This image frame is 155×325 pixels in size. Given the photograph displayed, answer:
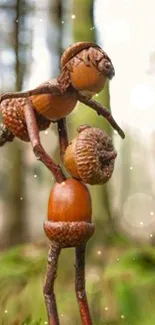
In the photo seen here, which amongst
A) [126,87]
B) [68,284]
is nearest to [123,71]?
[126,87]

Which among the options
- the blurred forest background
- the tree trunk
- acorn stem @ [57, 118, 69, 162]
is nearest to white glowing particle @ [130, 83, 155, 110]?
the blurred forest background

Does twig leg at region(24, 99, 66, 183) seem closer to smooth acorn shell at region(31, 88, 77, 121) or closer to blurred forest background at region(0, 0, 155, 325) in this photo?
smooth acorn shell at region(31, 88, 77, 121)

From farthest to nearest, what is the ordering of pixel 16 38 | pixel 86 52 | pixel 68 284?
pixel 16 38
pixel 68 284
pixel 86 52

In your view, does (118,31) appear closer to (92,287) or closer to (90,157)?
(92,287)

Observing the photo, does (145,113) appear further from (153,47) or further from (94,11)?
(94,11)

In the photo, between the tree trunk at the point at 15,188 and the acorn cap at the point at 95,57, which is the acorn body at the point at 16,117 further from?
the tree trunk at the point at 15,188

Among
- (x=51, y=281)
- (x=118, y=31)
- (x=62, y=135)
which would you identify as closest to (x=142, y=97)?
(x=118, y=31)

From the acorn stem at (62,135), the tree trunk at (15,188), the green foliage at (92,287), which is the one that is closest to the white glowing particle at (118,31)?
the tree trunk at (15,188)
